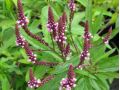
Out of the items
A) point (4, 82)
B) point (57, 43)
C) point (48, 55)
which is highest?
point (57, 43)

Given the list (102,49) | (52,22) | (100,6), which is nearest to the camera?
(52,22)

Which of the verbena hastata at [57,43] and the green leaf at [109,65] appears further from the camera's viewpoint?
the green leaf at [109,65]

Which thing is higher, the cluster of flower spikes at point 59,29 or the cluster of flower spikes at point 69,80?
the cluster of flower spikes at point 59,29

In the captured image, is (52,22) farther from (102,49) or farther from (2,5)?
(2,5)

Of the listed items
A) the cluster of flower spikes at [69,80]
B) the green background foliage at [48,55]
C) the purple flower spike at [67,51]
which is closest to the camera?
the cluster of flower spikes at [69,80]

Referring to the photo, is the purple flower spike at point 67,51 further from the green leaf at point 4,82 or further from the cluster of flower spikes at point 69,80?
the green leaf at point 4,82

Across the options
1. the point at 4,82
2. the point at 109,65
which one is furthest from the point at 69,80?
the point at 4,82

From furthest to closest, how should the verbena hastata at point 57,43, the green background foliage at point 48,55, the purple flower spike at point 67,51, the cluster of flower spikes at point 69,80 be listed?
1. the green background foliage at point 48,55
2. the purple flower spike at point 67,51
3. the verbena hastata at point 57,43
4. the cluster of flower spikes at point 69,80

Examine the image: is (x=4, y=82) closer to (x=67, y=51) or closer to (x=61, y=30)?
(x=67, y=51)

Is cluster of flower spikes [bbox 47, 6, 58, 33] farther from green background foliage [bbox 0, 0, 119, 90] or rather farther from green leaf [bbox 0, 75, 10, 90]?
green leaf [bbox 0, 75, 10, 90]

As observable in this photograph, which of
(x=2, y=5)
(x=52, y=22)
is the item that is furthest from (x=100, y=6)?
(x=52, y=22)

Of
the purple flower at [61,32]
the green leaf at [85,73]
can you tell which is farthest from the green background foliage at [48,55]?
the purple flower at [61,32]
